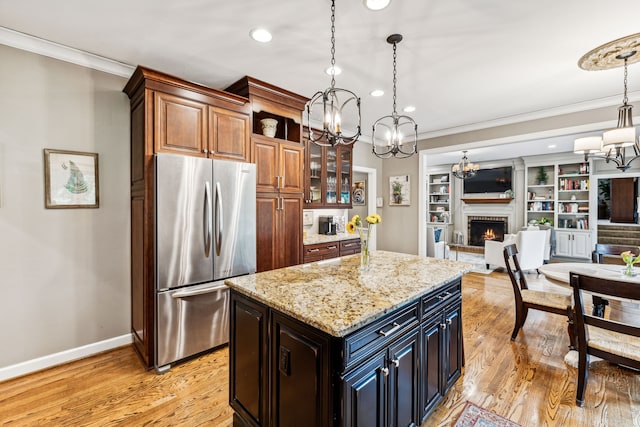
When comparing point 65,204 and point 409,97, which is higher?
point 409,97

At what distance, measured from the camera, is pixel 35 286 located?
7.85ft

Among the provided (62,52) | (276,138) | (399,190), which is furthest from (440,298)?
(399,190)

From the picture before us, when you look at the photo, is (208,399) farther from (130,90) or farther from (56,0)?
(56,0)

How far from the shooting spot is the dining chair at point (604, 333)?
70.7 inches

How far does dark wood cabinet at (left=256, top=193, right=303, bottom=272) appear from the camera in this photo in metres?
3.15

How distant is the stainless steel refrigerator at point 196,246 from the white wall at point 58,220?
2.33 feet

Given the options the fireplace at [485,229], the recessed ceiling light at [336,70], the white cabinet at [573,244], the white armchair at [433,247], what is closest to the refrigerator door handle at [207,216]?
the recessed ceiling light at [336,70]

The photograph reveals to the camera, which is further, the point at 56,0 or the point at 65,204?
the point at 65,204

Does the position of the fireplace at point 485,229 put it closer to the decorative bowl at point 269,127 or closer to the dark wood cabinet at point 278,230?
the dark wood cabinet at point 278,230

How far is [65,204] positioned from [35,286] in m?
0.71

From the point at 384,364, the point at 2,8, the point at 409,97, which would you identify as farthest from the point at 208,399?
the point at 409,97

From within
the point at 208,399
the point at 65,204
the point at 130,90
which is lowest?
the point at 208,399

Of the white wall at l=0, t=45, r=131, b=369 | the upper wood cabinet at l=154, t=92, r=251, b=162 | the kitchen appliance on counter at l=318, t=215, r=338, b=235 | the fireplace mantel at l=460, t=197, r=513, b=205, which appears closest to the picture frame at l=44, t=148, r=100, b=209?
the white wall at l=0, t=45, r=131, b=369

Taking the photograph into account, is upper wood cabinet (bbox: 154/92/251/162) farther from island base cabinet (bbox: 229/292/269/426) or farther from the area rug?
the area rug
